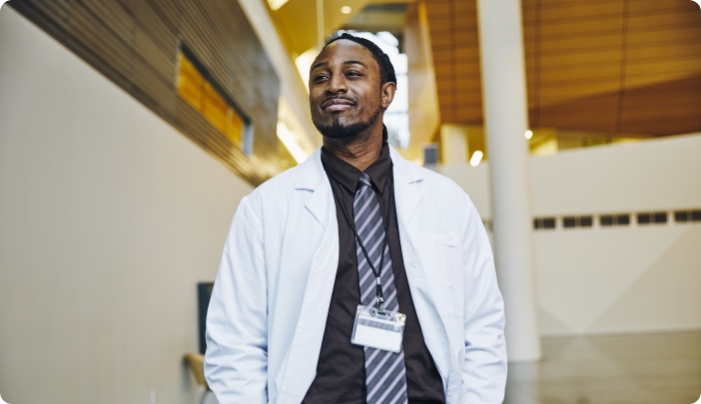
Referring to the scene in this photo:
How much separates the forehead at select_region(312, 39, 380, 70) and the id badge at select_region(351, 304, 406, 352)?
731 mm

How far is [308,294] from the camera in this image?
1.50 meters

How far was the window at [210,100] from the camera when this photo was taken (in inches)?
290

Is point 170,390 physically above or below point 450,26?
below

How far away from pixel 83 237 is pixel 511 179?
21.0ft

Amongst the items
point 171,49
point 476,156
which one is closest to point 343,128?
point 171,49

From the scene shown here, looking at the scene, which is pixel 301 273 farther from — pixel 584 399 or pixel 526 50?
pixel 526 50

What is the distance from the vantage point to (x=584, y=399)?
5.65m

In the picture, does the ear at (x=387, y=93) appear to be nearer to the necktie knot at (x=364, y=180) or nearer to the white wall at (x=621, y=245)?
the necktie knot at (x=364, y=180)

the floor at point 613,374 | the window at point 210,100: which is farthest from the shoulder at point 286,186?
the window at point 210,100

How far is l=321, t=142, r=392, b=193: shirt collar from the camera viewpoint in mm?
1717

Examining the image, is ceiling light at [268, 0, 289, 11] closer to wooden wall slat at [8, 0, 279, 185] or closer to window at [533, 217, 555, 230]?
wooden wall slat at [8, 0, 279, 185]

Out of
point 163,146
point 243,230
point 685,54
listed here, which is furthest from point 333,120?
point 685,54

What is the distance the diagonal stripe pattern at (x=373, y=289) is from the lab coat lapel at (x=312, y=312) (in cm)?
8

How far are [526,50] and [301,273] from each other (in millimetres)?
14340
